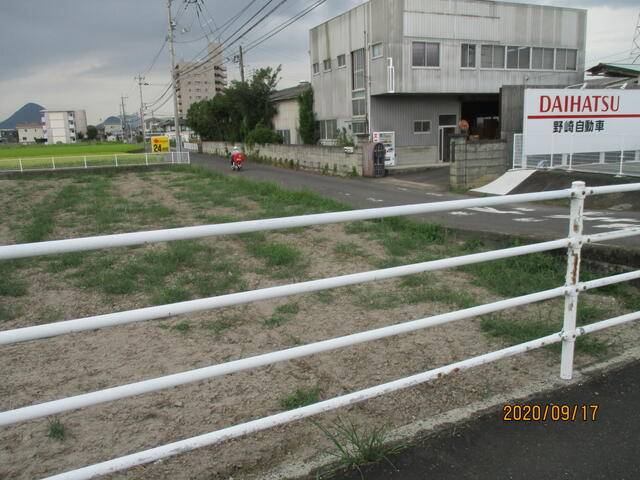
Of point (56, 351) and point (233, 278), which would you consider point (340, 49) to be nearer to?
point (233, 278)

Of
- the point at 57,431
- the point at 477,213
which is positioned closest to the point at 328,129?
the point at 477,213

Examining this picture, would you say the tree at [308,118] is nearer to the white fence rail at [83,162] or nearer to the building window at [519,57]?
the white fence rail at [83,162]

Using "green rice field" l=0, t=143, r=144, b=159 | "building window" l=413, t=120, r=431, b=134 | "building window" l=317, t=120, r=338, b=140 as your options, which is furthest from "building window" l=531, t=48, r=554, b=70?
"green rice field" l=0, t=143, r=144, b=159

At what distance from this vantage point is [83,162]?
26984mm

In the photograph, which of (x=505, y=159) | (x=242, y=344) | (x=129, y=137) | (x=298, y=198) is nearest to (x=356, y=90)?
(x=505, y=159)

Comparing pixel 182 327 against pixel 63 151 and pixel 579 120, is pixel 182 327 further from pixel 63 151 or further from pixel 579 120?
pixel 63 151

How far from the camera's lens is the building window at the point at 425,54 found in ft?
81.2

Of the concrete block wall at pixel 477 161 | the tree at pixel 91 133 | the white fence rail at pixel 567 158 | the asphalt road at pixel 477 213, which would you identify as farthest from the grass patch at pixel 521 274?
the tree at pixel 91 133

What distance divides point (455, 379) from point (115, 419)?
6.91 ft

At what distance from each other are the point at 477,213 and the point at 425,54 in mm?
16478

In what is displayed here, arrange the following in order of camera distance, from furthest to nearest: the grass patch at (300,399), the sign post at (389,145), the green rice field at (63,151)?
the green rice field at (63,151)
the sign post at (389,145)
the grass patch at (300,399)

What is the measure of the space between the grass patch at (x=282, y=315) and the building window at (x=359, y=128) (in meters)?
22.3

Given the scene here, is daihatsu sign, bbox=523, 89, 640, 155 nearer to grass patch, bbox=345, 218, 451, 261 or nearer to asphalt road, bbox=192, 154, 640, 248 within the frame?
asphalt road, bbox=192, 154, 640, 248
